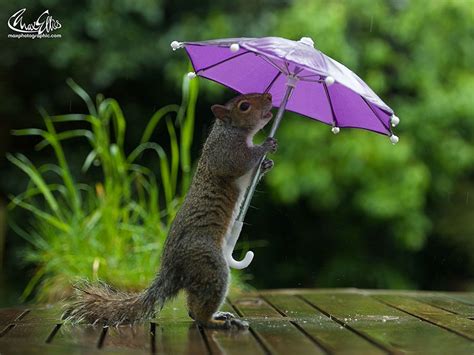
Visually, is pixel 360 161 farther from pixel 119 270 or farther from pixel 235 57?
pixel 235 57

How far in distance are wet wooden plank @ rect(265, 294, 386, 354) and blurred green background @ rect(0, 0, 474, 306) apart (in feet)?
9.26

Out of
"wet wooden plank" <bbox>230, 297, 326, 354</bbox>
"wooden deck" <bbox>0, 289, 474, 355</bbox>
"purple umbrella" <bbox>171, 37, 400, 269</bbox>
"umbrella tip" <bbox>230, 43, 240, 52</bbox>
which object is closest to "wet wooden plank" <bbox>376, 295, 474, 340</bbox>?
"wooden deck" <bbox>0, 289, 474, 355</bbox>

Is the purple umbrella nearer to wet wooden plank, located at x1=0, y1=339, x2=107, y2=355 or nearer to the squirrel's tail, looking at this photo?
the squirrel's tail

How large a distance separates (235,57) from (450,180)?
467 cm

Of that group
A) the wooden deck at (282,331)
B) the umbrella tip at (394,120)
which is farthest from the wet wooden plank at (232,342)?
the umbrella tip at (394,120)

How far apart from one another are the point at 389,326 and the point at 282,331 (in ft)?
1.41

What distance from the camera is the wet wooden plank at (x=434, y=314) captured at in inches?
115

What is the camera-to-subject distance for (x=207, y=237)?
278 cm

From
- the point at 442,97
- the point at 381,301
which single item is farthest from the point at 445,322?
the point at 442,97

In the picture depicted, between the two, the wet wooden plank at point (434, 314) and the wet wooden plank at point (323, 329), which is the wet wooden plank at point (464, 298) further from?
the wet wooden plank at point (323, 329)

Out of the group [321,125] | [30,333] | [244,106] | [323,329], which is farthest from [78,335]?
[321,125]
